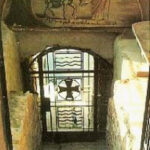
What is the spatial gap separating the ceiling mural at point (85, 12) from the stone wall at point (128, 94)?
14.7 inches

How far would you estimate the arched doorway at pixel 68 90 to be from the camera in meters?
6.44

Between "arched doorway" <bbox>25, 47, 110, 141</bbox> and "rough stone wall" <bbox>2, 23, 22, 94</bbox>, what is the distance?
1.23 ft

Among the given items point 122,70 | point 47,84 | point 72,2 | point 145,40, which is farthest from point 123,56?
point 47,84

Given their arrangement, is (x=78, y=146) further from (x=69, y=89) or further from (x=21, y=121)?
(x=21, y=121)

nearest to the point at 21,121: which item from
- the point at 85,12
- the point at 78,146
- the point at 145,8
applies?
the point at 85,12

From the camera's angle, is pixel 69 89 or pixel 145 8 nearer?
pixel 145 8

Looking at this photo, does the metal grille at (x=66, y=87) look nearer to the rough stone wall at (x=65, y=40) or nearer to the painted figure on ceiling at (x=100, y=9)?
the rough stone wall at (x=65, y=40)

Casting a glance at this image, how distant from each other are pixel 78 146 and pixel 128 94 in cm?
264

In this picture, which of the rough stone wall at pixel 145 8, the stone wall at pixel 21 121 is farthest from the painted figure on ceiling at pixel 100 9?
the stone wall at pixel 21 121

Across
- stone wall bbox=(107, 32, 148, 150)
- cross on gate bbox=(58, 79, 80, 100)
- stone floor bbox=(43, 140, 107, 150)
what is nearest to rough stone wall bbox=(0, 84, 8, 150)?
stone wall bbox=(107, 32, 148, 150)

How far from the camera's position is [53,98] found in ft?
22.2

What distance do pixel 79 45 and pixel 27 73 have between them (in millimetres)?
1102

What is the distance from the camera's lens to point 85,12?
237 inches

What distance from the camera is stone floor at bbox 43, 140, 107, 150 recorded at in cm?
696
